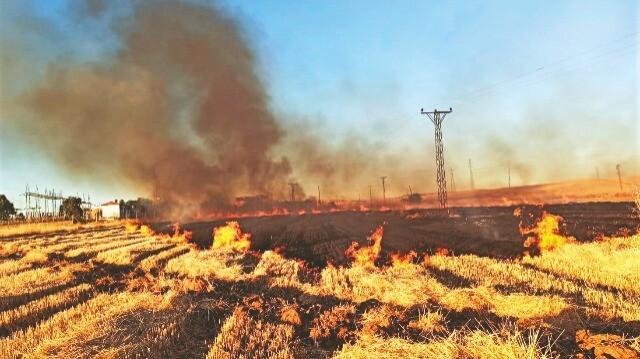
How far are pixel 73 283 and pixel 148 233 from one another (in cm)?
2415

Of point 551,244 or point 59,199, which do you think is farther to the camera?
point 59,199

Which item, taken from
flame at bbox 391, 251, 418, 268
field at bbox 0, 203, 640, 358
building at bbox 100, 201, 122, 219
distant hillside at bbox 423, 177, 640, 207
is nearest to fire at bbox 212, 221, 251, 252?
field at bbox 0, 203, 640, 358

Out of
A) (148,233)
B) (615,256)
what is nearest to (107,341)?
(615,256)

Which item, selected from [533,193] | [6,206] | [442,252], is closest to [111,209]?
[6,206]

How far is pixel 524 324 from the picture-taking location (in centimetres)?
739

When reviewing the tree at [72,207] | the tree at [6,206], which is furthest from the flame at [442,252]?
the tree at [6,206]

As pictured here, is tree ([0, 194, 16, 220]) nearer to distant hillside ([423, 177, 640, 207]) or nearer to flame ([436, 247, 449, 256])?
flame ([436, 247, 449, 256])

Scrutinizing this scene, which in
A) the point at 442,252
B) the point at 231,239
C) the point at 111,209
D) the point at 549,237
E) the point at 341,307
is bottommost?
the point at 442,252

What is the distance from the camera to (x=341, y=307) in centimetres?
945

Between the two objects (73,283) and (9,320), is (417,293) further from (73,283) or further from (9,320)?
(73,283)

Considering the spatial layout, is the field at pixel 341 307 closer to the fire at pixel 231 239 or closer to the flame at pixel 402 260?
the flame at pixel 402 260

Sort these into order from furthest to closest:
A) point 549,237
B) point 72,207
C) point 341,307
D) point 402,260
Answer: point 72,207 → point 549,237 → point 402,260 → point 341,307

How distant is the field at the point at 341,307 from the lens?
656cm

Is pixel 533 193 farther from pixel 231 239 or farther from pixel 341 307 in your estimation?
pixel 341 307
